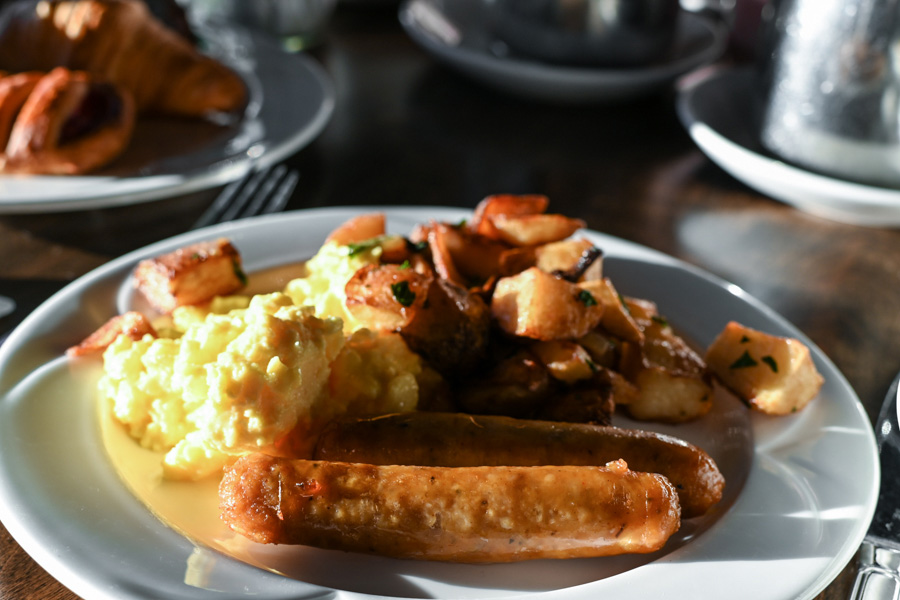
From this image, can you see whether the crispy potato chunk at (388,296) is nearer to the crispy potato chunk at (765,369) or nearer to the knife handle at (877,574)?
the crispy potato chunk at (765,369)

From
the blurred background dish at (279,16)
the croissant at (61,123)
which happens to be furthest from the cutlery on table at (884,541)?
the blurred background dish at (279,16)

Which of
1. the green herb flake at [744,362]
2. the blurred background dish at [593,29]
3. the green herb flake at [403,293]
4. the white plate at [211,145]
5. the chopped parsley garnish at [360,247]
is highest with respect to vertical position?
the blurred background dish at [593,29]

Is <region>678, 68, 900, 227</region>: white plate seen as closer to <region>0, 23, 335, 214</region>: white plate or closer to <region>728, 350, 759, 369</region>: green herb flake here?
<region>728, 350, 759, 369</region>: green herb flake

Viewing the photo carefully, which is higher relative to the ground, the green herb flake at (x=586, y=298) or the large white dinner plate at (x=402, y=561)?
the green herb flake at (x=586, y=298)

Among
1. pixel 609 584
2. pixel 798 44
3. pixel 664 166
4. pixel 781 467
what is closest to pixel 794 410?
pixel 781 467

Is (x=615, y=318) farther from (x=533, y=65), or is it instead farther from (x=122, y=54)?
(x=122, y=54)

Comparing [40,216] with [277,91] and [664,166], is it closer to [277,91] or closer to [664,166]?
[277,91]

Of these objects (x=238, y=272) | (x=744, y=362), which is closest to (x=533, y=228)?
(x=744, y=362)
